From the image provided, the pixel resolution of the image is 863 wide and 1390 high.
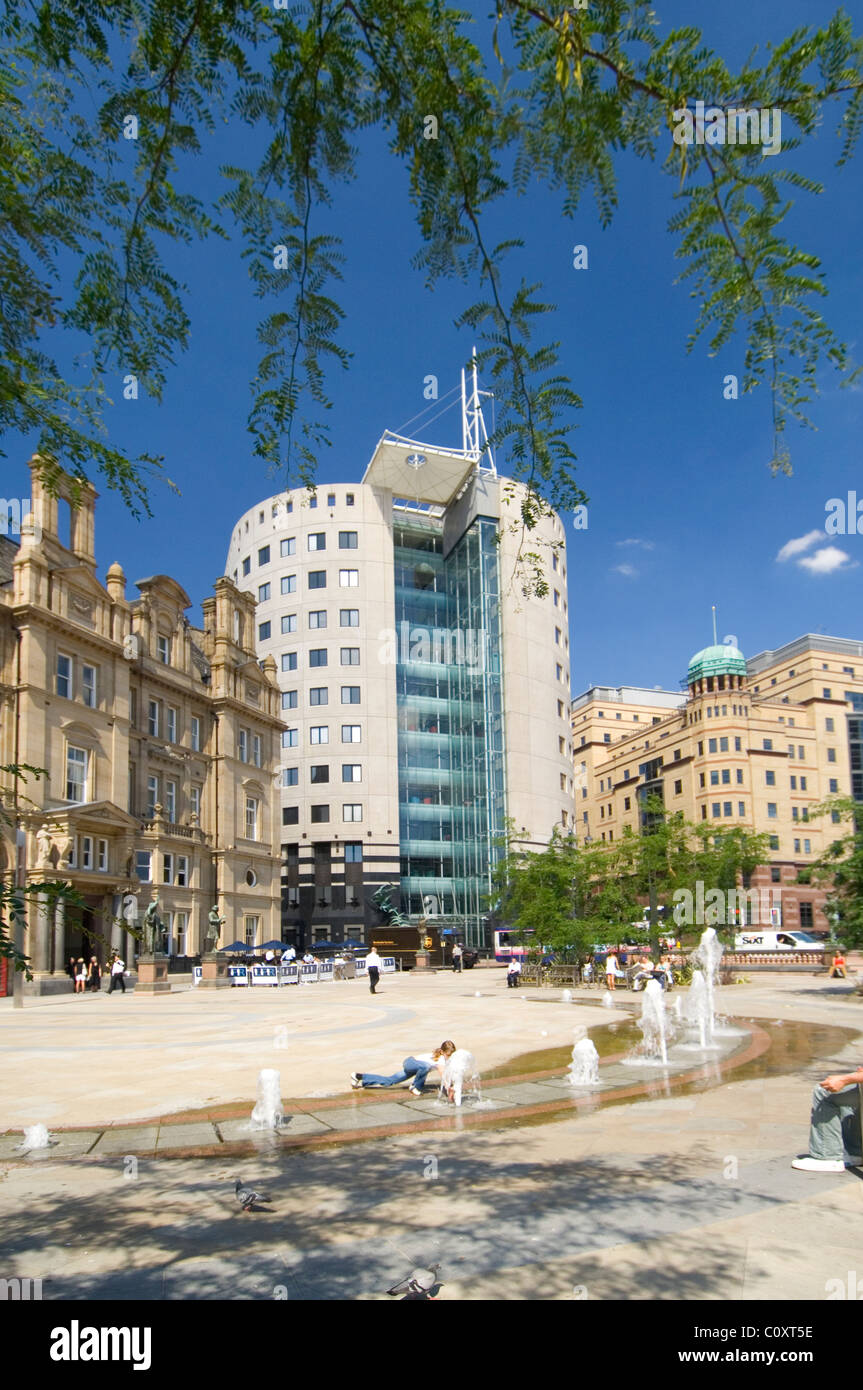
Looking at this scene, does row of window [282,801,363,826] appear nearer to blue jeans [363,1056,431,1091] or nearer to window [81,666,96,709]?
window [81,666,96,709]

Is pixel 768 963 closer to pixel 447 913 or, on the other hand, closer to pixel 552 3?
pixel 447 913

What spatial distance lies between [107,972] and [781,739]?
2917 inches

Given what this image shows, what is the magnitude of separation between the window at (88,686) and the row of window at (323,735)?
29.2 metres

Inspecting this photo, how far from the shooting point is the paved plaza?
5672 millimetres

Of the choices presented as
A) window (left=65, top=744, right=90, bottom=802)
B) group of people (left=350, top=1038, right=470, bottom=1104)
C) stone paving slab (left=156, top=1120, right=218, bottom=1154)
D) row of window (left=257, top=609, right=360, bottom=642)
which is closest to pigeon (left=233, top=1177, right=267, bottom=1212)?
stone paving slab (left=156, top=1120, right=218, bottom=1154)

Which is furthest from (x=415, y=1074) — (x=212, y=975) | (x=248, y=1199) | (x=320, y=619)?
(x=320, y=619)

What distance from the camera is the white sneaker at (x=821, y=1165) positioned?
7.94m

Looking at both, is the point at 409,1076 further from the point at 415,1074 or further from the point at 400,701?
the point at 400,701

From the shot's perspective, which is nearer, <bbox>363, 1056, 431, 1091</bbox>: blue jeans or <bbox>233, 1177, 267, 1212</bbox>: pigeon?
<bbox>233, 1177, 267, 1212</bbox>: pigeon

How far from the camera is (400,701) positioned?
264ft

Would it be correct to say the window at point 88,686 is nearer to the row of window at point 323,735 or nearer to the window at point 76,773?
the window at point 76,773

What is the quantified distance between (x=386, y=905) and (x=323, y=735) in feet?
46.9

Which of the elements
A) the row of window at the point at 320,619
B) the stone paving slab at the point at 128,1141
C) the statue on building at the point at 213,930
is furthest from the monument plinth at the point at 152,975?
the row of window at the point at 320,619

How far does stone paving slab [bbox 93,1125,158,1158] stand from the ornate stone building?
829 inches
